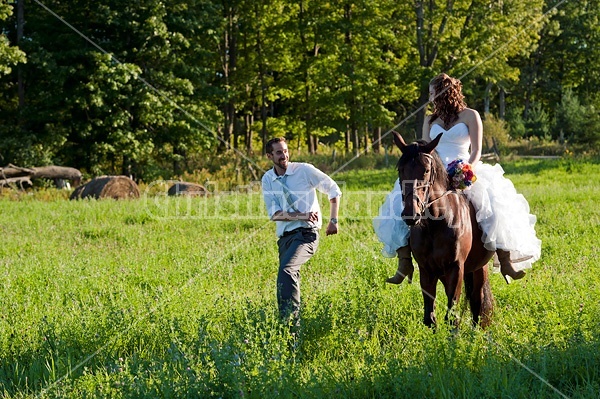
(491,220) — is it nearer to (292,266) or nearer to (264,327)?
(292,266)

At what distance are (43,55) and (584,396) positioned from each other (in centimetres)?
2941

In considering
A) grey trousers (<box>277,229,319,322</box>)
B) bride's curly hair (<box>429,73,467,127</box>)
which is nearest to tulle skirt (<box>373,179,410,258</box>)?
grey trousers (<box>277,229,319,322</box>)

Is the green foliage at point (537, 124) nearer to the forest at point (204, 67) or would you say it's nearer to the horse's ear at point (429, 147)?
the forest at point (204, 67)

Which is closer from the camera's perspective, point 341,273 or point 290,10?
point 341,273

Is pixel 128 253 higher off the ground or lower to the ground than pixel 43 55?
lower

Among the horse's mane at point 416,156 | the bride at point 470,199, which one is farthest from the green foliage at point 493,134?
the horse's mane at point 416,156

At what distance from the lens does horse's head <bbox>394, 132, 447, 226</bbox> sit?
5.59 metres

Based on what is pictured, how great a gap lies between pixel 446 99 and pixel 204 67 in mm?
29442

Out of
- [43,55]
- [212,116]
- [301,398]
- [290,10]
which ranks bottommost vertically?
[301,398]

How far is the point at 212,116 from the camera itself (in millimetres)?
33750

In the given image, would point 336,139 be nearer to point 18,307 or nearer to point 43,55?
point 43,55

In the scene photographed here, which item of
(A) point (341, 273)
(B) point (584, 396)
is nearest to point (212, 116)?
(A) point (341, 273)

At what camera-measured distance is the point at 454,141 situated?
6988 millimetres

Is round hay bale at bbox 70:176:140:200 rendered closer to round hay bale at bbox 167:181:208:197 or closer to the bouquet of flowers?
round hay bale at bbox 167:181:208:197
